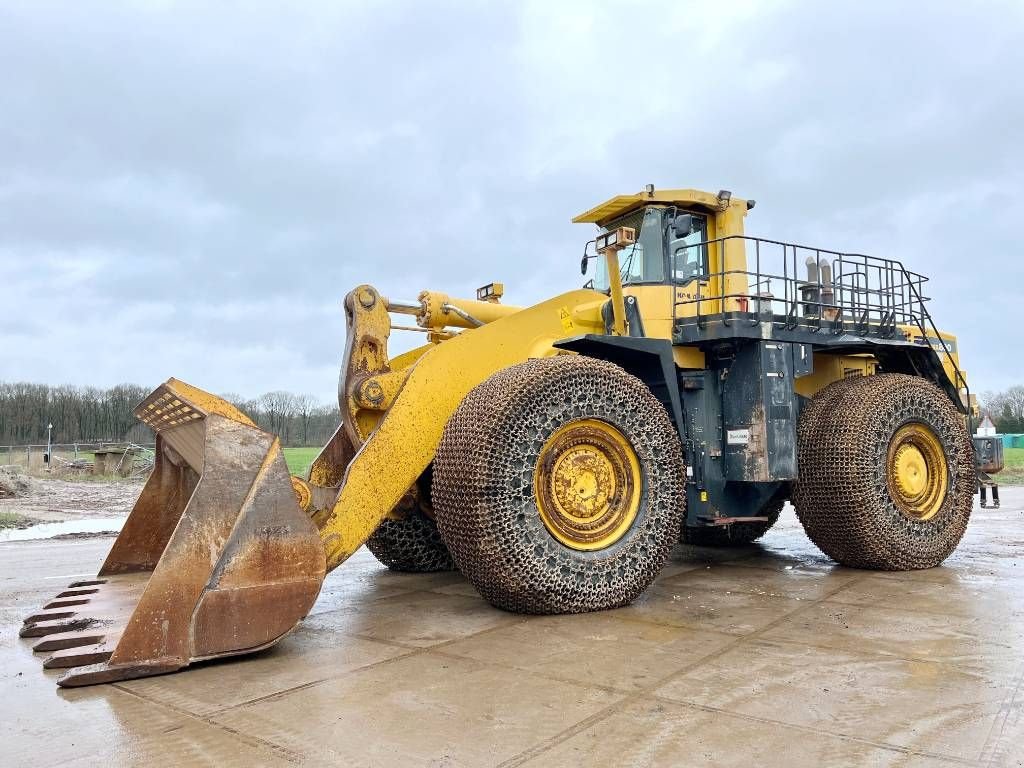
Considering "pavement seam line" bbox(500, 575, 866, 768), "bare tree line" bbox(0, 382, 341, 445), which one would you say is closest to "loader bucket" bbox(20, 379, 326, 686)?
"pavement seam line" bbox(500, 575, 866, 768)

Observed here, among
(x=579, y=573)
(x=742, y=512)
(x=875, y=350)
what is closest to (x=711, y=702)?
(x=579, y=573)

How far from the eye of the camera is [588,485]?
17.7 feet

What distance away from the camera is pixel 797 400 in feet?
23.9

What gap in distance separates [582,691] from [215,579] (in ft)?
6.11

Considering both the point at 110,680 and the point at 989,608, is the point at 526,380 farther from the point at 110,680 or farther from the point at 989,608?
the point at 989,608

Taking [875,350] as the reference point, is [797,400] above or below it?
below

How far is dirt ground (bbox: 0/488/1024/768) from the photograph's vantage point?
2943 millimetres

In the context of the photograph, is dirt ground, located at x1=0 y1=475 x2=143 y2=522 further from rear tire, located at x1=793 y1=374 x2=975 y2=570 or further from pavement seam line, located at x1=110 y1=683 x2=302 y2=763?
rear tire, located at x1=793 y1=374 x2=975 y2=570

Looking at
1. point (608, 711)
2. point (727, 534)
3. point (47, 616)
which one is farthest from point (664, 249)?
point (47, 616)

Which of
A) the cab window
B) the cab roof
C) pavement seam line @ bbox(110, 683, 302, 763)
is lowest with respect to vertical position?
pavement seam line @ bbox(110, 683, 302, 763)

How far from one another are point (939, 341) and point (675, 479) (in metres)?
4.48

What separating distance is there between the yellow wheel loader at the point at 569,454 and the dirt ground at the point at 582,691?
0.34 m

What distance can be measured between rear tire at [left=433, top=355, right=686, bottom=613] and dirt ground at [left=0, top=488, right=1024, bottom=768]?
10.5 inches

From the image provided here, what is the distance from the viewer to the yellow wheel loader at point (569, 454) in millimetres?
4199
